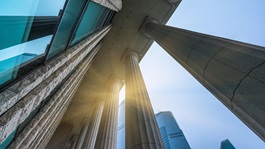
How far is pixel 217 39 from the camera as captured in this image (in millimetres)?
3408

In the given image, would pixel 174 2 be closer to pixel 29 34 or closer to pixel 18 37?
pixel 29 34

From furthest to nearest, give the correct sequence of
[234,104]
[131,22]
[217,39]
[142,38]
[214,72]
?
[142,38] < [131,22] < [217,39] < [214,72] < [234,104]

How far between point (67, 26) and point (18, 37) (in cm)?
159

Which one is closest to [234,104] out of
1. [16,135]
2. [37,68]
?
[37,68]

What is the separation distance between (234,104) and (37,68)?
15.6 feet

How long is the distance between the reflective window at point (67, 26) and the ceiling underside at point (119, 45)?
6.14 metres

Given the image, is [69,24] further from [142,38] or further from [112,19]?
[142,38]

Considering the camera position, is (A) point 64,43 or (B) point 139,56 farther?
(B) point 139,56

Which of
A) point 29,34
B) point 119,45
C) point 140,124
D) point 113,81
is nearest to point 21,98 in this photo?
point 29,34

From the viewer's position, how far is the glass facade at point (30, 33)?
8.39 ft

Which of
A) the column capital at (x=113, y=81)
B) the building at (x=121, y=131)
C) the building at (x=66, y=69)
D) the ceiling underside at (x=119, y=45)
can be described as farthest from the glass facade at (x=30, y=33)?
the building at (x=121, y=131)

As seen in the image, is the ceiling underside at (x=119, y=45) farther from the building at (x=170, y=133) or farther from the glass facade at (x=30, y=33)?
the building at (x=170, y=133)

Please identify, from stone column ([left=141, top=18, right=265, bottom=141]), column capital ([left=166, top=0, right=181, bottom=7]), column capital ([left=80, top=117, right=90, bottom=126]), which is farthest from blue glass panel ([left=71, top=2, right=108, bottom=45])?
column capital ([left=80, top=117, right=90, bottom=126])

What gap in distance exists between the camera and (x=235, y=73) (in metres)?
2.54
